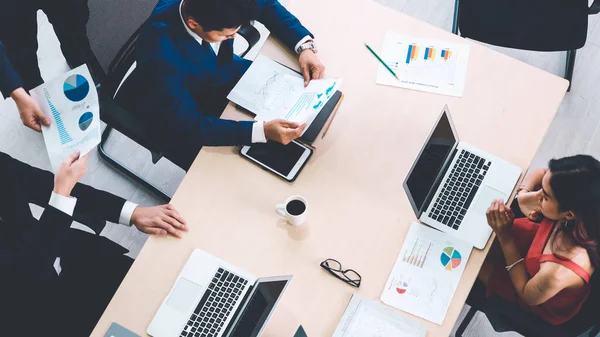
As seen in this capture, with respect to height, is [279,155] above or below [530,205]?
below

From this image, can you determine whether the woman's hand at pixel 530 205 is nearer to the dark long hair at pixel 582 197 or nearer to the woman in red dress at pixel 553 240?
the woman in red dress at pixel 553 240

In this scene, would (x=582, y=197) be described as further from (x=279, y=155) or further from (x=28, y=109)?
(x=28, y=109)

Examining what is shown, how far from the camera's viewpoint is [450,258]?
1696 millimetres

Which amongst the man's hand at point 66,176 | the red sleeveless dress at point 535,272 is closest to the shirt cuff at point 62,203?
the man's hand at point 66,176

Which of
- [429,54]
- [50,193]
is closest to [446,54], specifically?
[429,54]

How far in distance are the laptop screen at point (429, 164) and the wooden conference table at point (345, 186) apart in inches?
1.7

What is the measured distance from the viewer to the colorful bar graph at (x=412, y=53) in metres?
1.98

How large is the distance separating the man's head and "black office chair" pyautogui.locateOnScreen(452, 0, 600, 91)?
43.1 inches

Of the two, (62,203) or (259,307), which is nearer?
(259,307)

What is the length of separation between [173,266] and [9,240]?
0.48 metres

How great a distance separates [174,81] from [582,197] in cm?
125

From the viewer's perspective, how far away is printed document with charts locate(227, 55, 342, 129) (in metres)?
1.83

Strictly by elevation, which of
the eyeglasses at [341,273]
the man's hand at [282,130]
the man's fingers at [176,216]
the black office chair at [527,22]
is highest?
the black office chair at [527,22]

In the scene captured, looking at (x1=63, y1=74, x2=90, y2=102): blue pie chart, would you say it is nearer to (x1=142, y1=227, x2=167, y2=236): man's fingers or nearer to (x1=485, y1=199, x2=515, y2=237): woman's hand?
(x1=142, y1=227, x2=167, y2=236): man's fingers
